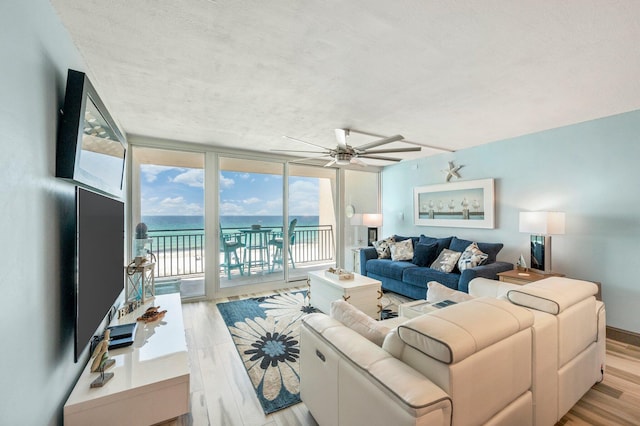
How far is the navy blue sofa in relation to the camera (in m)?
3.32

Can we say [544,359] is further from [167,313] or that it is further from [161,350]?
[167,313]

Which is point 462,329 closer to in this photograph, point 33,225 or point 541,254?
point 33,225

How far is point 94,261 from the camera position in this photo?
1.63 metres

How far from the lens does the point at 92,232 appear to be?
1.60 m

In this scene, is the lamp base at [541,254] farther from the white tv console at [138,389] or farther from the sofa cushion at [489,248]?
the white tv console at [138,389]

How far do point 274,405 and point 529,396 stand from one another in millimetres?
1537

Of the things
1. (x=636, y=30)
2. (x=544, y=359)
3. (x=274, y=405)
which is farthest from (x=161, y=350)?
(x=636, y=30)

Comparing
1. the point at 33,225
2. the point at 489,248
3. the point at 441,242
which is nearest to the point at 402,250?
the point at 441,242

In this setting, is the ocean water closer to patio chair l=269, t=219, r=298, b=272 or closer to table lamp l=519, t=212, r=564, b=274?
patio chair l=269, t=219, r=298, b=272

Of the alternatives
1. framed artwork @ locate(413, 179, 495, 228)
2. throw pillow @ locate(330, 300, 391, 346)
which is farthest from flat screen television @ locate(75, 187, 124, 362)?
framed artwork @ locate(413, 179, 495, 228)

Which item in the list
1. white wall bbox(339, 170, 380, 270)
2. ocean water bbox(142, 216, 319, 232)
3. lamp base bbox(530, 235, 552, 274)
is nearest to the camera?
lamp base bbox(530, 235, 552, 274)

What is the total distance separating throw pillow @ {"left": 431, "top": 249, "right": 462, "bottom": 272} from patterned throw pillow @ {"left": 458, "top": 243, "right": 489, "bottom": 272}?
8 centimetres

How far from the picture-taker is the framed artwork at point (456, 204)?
13.2ft

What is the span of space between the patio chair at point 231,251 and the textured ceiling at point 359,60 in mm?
2292
